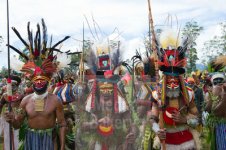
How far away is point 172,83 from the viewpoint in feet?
18.5

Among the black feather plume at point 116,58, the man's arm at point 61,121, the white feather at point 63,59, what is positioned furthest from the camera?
the white feather at point 63,59

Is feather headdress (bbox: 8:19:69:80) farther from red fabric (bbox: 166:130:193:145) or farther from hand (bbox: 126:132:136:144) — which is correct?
A: red fabric (bbox: 166:130:193:145)

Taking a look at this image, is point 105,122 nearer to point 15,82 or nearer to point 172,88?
point 172,88

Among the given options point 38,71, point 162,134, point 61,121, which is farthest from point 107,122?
point 38,71

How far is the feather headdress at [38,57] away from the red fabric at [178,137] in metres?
1.79

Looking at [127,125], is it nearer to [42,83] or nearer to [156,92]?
[156,92]

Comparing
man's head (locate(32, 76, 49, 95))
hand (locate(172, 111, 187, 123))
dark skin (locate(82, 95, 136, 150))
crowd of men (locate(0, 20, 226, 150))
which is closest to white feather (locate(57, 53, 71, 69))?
crowd of men (locate(0, 20, 226, 150))

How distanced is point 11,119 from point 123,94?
4.78ft

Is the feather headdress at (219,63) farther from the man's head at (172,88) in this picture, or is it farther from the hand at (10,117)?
the hand at (10,117)

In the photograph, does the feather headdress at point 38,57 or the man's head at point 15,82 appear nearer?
the feather headdress at point 38,57

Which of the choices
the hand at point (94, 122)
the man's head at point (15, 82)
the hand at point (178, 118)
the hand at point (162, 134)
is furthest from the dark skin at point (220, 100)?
the man's head at point (15, 82)

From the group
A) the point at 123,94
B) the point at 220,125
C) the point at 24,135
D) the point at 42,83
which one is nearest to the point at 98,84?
the point at 123,94

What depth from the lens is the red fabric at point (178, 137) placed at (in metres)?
→ 5.61

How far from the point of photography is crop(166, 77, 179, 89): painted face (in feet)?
18.5
